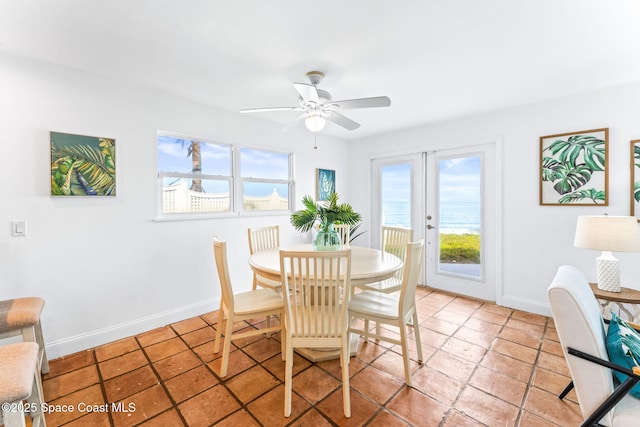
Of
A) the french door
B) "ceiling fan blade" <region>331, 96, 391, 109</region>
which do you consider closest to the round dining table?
"ceiling fan blade" <region>331, 96, 391, 109</region>

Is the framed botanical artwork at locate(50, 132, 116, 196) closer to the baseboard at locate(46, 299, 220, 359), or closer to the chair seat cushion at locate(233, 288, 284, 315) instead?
the baseboard at locate(46, 299, 220, 359)

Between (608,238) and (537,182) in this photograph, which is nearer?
(608,238)

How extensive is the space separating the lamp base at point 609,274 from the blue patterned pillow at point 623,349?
39.7 inches

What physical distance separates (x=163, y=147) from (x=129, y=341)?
74.6 inches

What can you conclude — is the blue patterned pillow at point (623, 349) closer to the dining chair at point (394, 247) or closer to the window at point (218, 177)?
the dining chair at point (394, 247)

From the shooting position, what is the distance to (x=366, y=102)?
2.10 m

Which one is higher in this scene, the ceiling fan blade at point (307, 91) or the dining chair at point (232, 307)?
the ceiling fan blade at point (307, 91)

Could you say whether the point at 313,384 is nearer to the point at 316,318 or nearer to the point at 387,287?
the point at 316,318

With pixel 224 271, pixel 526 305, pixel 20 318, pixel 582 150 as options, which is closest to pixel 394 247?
pixel 526 305

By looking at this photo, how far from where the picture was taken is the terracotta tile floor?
5.41 ft

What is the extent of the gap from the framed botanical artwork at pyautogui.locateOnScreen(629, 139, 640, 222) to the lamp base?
680mm

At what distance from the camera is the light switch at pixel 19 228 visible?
2.10 meters

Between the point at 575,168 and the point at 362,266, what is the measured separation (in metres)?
2.51

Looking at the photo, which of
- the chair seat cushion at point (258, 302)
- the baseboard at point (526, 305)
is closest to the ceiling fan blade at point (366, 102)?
the chair seat cushion at point (258, 302)
